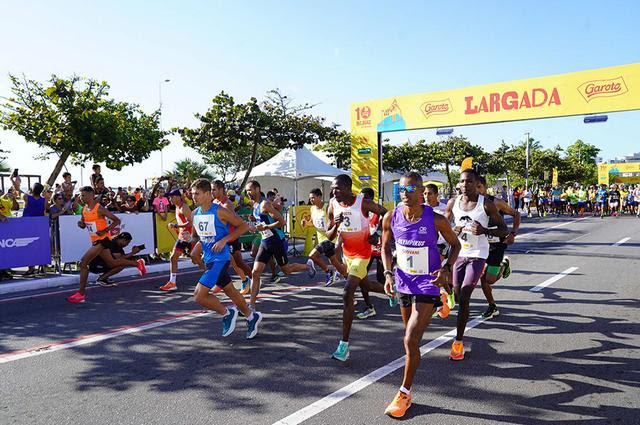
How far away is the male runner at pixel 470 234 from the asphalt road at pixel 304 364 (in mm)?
595

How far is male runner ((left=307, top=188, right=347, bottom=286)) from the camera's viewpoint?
7.07m

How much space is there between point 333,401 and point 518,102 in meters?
15.0

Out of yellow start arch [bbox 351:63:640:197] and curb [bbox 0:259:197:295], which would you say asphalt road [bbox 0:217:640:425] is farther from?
yellow start arch [bbox 351:63:640:197]

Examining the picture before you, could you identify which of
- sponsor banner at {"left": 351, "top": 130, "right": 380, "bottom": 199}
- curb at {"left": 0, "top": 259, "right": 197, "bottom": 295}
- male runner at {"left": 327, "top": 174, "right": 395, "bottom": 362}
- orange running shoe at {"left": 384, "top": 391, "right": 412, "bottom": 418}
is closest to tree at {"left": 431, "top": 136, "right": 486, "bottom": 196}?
sponsor banner at {"left": 351, "top": 130, "right": 380, "bottom": 199}

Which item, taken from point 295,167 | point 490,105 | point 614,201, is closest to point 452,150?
point 614,201

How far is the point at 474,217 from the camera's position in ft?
18.4

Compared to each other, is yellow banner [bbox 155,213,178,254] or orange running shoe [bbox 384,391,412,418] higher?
yellow banner [bbox 155,213,178,254]

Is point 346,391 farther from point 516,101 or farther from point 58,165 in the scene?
point 58,165

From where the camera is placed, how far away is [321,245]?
23.1 feet

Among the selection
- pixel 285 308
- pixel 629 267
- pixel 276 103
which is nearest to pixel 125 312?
pixel 285 308

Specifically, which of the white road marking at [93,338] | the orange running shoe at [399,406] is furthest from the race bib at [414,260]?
the white road marking at [93,338]

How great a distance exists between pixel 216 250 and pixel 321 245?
6.60 feet

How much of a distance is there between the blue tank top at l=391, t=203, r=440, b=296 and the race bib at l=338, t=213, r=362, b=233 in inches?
61.9

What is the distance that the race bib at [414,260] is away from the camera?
403cm
